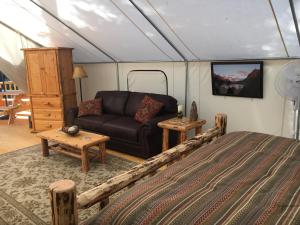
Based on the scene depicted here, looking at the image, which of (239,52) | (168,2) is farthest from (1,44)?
(239,52)

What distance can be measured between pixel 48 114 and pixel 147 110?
220 centimetres

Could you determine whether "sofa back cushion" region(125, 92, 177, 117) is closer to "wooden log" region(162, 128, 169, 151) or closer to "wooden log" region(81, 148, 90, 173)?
"wooden log" region(162, 128, 169, 151)

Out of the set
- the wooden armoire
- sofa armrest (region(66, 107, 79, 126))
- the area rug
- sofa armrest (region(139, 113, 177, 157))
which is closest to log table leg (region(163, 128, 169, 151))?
sofa armrest (region(139, 113, 177, 157))

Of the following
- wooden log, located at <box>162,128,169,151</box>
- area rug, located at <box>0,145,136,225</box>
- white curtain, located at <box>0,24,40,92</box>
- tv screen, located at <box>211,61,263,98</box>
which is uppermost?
white curtain, located at <box>0,24,40,92</box>

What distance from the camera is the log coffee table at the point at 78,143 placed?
3.33 metres

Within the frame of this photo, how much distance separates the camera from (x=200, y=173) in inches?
63.6

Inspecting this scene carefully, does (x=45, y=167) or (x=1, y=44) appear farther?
(x=1, y=44)

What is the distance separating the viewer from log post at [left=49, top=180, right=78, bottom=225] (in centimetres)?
119

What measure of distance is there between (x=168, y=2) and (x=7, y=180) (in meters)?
2.78

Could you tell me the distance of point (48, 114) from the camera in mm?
5156

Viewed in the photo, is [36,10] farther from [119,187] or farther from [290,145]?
[290,145]

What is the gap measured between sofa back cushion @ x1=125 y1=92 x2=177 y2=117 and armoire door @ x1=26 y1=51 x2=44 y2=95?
181 cm

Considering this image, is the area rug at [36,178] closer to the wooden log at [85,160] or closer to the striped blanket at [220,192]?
the wooden log at [85,160]

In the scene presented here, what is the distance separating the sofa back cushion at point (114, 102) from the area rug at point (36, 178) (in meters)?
1.07
